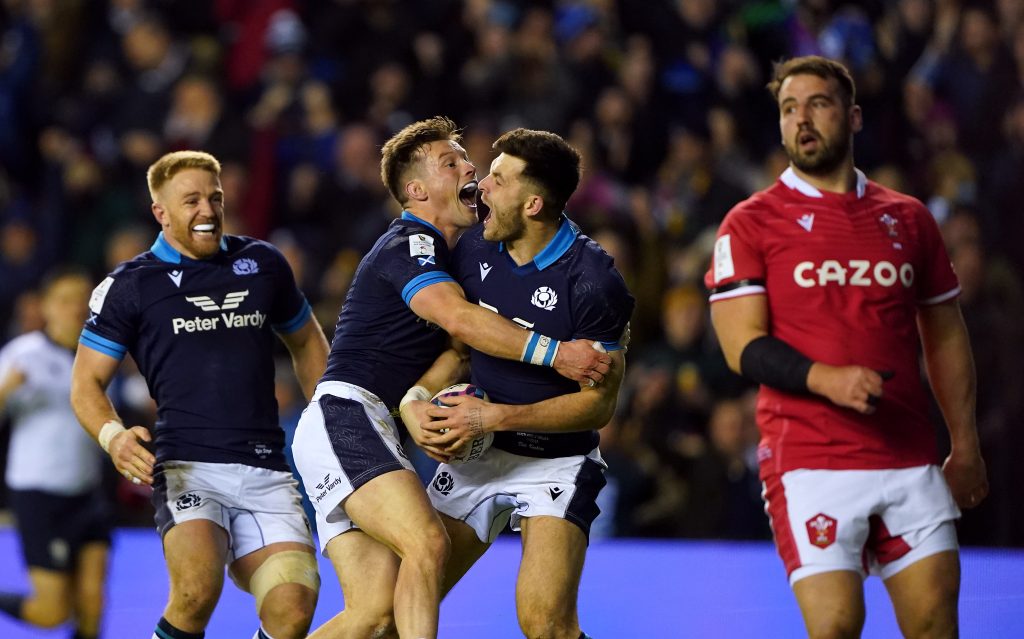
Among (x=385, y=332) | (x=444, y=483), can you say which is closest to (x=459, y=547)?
(x=444, y=483)

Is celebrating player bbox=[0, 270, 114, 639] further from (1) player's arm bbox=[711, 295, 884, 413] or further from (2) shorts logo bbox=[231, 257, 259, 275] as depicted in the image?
(1) player's arm bbox=[711, 295, 884, 413]

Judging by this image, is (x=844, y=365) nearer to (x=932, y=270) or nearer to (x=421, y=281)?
(x=932, y=270)

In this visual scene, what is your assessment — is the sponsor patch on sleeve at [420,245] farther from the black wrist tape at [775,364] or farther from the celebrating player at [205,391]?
the black wrist tape at [775,364]

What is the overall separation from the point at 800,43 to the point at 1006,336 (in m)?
3.17

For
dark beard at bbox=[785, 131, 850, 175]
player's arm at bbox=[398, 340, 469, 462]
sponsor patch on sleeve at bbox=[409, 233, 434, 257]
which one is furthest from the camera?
sponsor patch on sleeve at bbox=[409, 233, 434, 257]

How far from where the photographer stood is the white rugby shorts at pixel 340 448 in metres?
5.23

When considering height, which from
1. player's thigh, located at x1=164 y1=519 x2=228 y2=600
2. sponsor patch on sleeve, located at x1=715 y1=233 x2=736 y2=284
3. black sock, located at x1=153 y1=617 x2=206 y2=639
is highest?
sponsor patch on sleeve, located at x1=715 y1=233 x2=736 y2=284

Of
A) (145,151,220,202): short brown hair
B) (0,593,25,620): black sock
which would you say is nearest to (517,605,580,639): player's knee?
(145,151,220,202): short brown hair

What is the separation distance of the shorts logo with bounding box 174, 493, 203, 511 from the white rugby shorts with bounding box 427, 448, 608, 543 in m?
0.94

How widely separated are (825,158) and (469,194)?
59.8 inches

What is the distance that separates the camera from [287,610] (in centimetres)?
550

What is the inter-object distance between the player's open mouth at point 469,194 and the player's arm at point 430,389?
55 cm

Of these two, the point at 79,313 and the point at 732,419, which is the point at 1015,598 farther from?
the point at 79,313

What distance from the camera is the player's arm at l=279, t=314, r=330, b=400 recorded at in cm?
619
